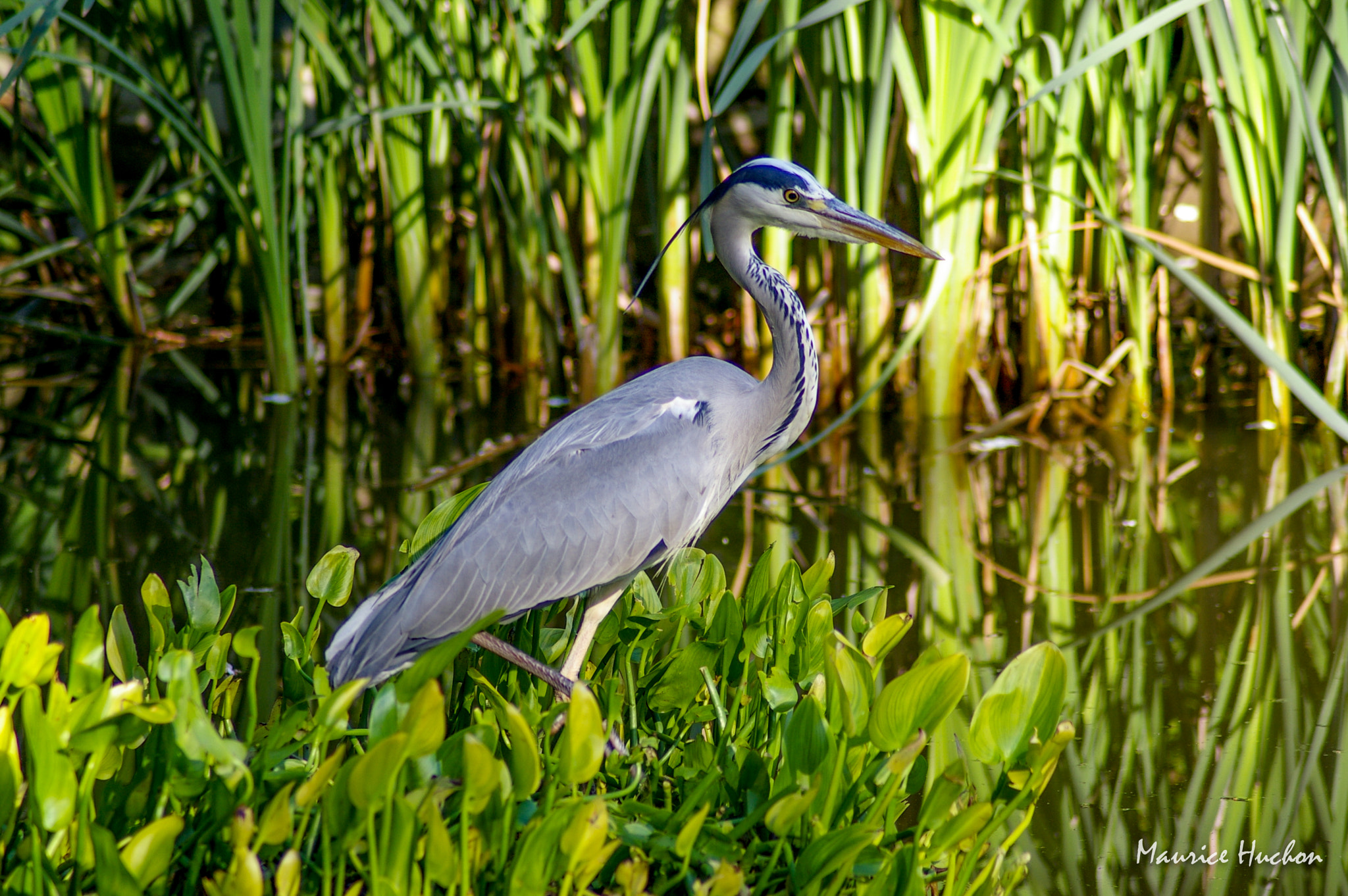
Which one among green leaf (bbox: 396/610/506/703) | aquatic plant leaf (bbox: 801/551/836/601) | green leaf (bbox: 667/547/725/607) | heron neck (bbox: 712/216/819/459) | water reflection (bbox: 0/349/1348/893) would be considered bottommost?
water reflection (bbox: 0/349/1348/893)

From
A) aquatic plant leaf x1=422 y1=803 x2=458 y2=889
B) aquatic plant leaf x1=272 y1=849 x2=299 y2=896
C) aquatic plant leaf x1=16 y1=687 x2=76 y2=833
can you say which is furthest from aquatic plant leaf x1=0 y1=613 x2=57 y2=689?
aquatic plant leaf x1=422 y1=803 x2=458 y2=889

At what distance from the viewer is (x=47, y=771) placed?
4.88 ft

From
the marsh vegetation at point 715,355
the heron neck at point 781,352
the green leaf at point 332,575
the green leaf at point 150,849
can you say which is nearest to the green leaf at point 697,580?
the marsh vegetation at point 715,355

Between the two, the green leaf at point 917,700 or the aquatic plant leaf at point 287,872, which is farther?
the green leaf at point 917,700

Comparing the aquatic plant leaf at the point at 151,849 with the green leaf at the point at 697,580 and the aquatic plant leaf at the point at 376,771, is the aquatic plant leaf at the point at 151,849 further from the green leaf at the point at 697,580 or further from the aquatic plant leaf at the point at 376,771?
the green leaf at the point at 697,580

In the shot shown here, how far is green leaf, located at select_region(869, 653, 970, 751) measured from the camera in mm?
1586

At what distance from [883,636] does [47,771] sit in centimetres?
118

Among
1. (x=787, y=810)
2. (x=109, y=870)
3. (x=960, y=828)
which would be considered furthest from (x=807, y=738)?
(x=109, y=870)

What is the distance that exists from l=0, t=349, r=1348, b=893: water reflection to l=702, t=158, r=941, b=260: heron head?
758mm

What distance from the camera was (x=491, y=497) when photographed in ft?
7.72

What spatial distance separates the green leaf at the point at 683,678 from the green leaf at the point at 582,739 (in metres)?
0.49

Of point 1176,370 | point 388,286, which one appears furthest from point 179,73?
point 1176,370

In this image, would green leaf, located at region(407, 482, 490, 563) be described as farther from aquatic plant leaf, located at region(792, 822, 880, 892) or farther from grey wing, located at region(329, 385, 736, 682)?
aquatic plant leaf, located at region(792, 822, 880, 892)

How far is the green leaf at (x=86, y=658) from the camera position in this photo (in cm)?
166
